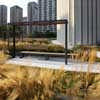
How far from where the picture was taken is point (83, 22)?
16.9m

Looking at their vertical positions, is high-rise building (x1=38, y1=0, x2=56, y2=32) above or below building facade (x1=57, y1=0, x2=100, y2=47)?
above

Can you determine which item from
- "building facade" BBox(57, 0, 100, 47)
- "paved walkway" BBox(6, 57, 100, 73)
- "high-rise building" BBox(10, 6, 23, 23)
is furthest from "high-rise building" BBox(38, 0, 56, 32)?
"paved walkway" BBox(6, 57, 100, 73)

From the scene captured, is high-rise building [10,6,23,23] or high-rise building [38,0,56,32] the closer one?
high-rise building [10,6,23,23]

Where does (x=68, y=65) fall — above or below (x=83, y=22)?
below

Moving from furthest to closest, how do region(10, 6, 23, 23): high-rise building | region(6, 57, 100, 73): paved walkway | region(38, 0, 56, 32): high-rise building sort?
region(38, 0, 56, 32): high-rise building → region(10, 6, 23, 23): high-rise building → region(6, 57, 100, 73): paved walkway

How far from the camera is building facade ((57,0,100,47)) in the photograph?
16.7 meters

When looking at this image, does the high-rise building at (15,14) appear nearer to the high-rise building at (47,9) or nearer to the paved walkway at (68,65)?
the high-rise building at (47,9)

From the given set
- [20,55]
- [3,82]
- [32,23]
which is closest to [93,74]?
[3,82]

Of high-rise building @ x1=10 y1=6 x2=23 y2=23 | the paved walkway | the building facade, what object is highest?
high-rise building @ x1=10 y1=6 x2=23 y2=23

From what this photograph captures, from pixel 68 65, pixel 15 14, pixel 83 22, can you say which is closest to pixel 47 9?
pixel 15 14

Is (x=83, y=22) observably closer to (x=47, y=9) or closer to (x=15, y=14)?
(x=15, y=14)

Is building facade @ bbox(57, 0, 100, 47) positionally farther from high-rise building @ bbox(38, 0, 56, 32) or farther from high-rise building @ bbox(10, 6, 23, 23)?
high-rise building @ bbox(38, 0, 56, 32)

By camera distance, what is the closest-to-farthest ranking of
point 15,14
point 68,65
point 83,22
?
point 68,65 → point 83,22 → point 15,14

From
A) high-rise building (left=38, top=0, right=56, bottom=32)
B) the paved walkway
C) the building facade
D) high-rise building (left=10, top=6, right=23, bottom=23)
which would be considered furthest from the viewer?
high-rise building (left=38, top=0, right=56, bottom=32)
